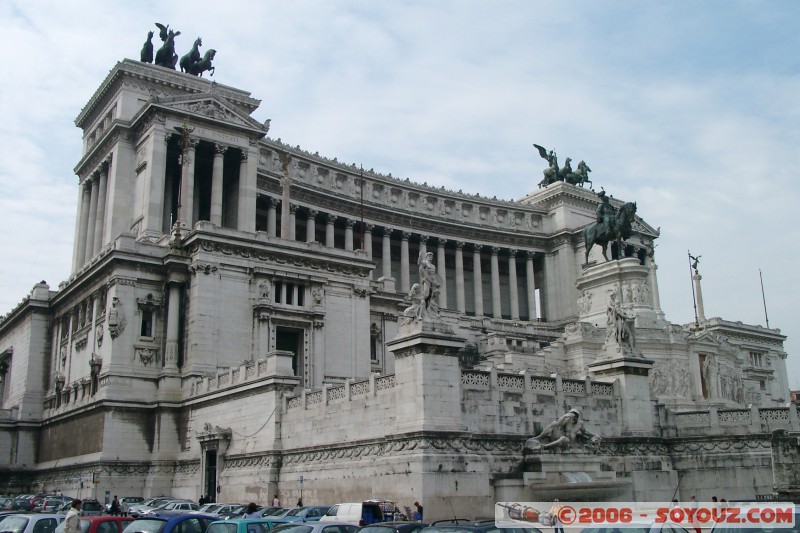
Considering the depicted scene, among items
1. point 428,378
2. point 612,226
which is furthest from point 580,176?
point 428,378

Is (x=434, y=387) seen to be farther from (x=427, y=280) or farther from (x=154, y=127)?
(x=154, y=127)

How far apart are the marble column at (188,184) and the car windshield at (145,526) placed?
50.4 m

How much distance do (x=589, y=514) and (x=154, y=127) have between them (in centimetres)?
6017

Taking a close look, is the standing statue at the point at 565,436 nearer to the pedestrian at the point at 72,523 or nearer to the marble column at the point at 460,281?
the pedestrian at the point at 72,523

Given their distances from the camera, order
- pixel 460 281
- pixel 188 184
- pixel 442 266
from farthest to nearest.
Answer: pixel 442 266 → pixel 460 281 → pixel 188 184

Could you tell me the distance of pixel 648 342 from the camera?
194 ft

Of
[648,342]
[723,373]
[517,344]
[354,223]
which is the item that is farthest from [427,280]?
[354,223]

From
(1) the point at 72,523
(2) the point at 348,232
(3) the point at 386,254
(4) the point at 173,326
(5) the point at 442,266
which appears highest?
(2) the point at 348,232

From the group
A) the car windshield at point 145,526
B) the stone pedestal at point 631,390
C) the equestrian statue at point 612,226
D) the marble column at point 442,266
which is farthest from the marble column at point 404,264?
the car windshield at point 145,526

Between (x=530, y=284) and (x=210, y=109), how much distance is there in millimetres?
49914

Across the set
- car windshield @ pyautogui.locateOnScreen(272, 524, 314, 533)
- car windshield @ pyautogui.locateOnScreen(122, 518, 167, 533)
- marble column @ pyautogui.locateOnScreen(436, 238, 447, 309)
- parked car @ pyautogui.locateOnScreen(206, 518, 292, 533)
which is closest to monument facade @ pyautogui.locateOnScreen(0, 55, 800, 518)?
marble column @ pyautogui.locateOnScreen(436, 238, 447, 309)

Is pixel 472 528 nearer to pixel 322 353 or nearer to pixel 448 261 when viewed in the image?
pixel 322 353

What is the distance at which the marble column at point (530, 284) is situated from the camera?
105375 mm

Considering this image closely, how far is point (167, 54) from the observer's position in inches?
3250
